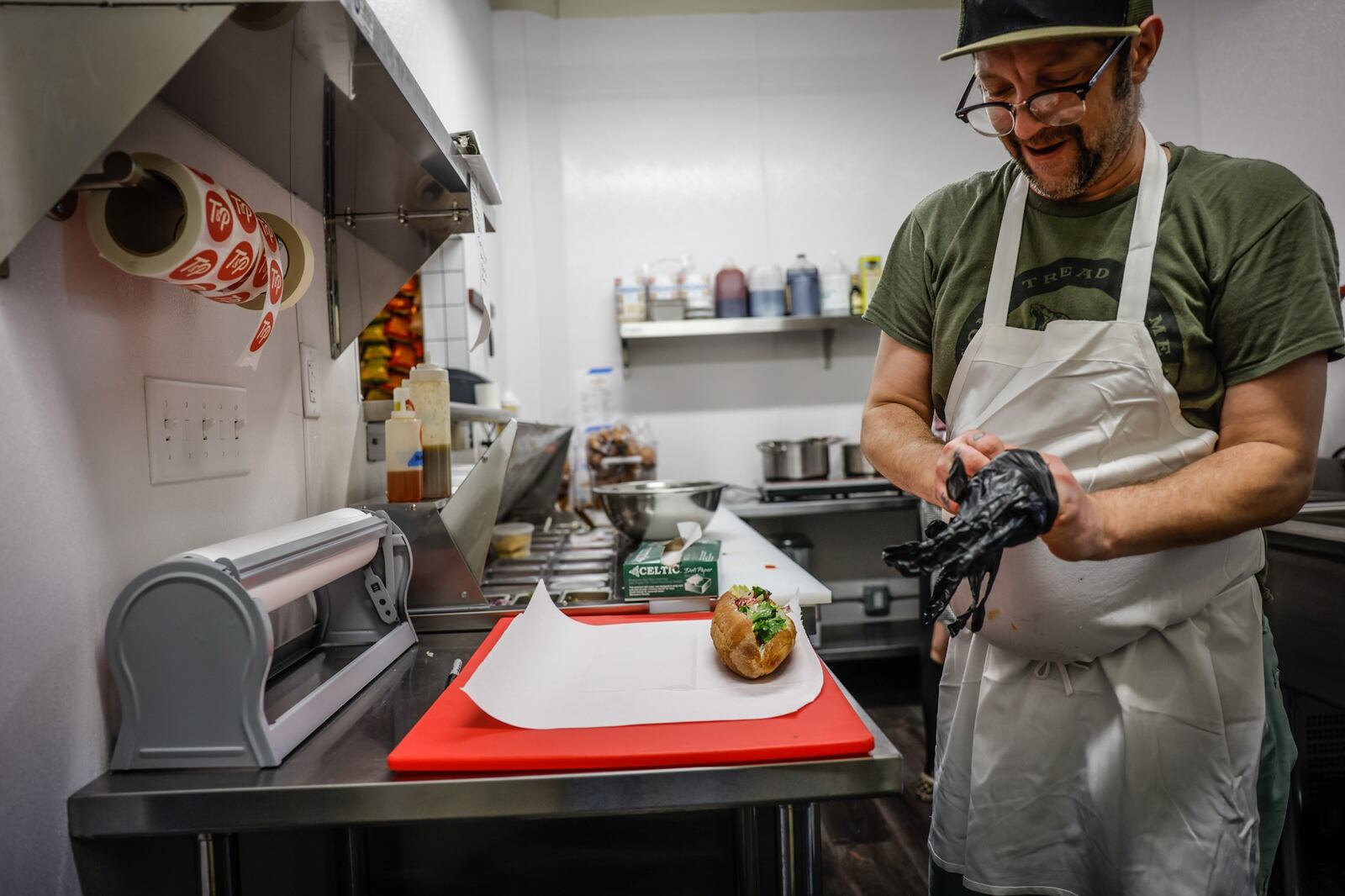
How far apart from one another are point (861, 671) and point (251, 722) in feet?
11.0

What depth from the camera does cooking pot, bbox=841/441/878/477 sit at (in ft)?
12.1

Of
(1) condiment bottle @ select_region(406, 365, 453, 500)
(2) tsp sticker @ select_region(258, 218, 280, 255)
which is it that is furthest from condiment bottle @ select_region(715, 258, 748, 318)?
(2) tsp sticker @ select_region(258, 218, 280, 255)

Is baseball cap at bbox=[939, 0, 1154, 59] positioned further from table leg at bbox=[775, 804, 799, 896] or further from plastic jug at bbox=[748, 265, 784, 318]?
plastic jug at bbox=[748, 265, 784, 318]

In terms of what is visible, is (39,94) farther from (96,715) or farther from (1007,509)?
(1007,509)

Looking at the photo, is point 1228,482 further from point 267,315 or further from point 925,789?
point 925,789

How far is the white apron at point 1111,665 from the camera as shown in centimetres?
108

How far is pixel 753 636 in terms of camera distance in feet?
3.39

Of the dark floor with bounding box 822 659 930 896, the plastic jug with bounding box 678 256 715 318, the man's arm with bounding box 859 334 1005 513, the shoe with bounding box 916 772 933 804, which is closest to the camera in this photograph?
the man's arm with bounding box 859 334 1005 513

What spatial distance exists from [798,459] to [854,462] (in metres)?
0.27

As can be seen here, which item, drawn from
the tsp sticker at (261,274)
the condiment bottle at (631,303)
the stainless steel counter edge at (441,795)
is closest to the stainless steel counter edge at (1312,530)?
the stainless steel counter edge at (441,795)

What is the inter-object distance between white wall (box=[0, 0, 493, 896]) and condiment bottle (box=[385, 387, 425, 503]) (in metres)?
0.23

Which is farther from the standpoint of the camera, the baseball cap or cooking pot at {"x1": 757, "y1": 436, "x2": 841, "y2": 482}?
cooking pot at {"x1": 757, "y1": 436, "x2": 841, "y2": 482}

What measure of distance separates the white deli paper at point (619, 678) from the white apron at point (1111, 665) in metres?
0.34

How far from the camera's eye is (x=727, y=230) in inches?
159
